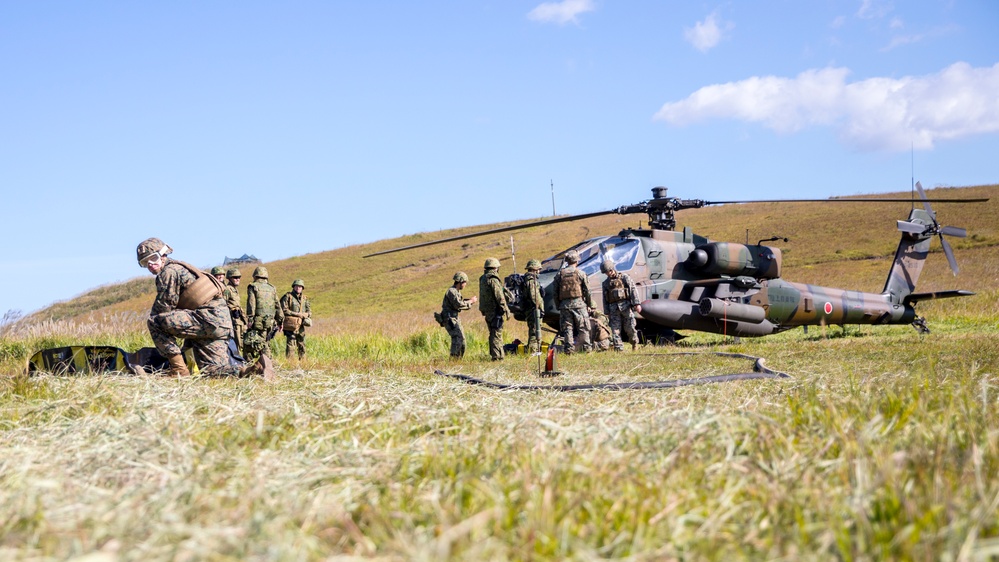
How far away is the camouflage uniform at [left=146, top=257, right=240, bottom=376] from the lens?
28.2 feet

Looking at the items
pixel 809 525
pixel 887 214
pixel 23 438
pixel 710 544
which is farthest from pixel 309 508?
pixel 887 214

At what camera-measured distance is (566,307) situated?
535 inches

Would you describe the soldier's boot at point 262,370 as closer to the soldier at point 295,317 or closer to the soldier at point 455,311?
the soldier at point 455,311

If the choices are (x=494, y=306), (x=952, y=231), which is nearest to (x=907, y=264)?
(x=952, y=231)

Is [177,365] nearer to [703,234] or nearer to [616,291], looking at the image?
[616,291]

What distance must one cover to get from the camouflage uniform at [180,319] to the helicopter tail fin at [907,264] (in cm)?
1443

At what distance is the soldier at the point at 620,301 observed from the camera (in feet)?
46.6

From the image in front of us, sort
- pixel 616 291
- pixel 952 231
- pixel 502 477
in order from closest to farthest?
pixel 502 477, pixel 616 291, pixel 952 231

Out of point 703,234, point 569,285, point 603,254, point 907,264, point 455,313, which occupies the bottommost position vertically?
point 907,264

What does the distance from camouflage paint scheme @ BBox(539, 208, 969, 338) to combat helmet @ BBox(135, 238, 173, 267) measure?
6792 millimetres

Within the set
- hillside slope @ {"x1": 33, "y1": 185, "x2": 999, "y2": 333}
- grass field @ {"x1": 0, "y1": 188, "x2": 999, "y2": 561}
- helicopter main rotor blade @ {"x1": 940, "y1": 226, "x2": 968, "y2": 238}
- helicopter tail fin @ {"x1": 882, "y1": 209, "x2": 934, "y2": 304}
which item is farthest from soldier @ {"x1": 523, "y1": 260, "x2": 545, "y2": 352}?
hillside slope @ {"x1": 33, "y1": 185, "x2": 999, "y2": 333}

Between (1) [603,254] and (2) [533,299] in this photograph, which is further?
(1) [603,254]

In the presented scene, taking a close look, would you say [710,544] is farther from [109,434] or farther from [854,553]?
[109,434]

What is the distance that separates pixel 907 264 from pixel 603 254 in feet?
25.8
